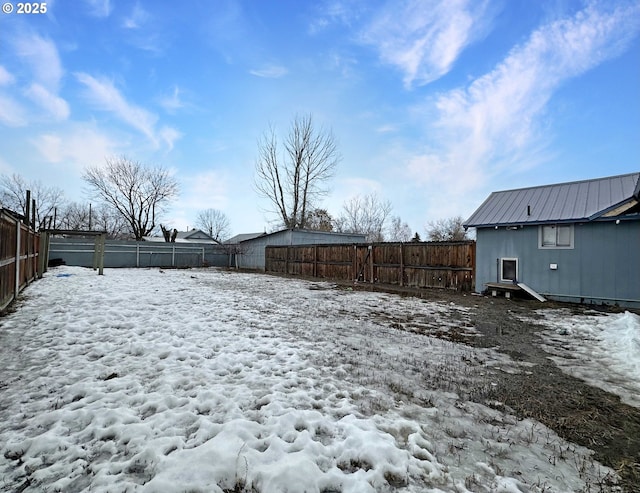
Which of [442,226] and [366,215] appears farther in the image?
[442,226]

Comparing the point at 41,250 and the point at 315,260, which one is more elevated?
the point at 41,250

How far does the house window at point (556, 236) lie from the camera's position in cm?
873

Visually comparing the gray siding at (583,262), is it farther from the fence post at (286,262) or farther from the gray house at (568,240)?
the fence post at (286,262)

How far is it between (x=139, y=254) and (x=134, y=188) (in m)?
12.2

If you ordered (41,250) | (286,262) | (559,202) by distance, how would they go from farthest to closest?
(286,262)
(41,250)
(559,202)

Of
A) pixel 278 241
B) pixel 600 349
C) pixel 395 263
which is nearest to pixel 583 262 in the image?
pixel 600 349

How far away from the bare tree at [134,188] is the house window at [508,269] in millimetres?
31952

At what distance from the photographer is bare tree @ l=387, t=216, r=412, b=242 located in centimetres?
3791

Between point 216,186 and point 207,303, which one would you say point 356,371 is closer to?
point 207,303

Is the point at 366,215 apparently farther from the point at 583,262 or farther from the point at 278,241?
the point at 583,262

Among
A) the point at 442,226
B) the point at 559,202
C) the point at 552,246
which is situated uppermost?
the point at 442,226

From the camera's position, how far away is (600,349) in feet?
14.6

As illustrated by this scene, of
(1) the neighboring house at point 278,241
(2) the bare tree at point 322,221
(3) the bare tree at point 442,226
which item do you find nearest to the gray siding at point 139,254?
(1) the neighboring house at point 278,241

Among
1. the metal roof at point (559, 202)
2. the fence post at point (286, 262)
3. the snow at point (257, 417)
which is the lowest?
the snow at point (257, 417)
